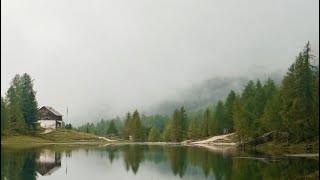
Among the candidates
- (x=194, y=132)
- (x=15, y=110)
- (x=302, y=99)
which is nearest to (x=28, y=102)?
(x=15, y=110)

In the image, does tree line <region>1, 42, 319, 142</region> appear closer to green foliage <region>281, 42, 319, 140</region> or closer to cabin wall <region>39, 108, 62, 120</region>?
green foliage <region>281, 42, 319, 140</region>

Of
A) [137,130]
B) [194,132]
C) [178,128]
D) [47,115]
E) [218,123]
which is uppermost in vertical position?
[47,115]

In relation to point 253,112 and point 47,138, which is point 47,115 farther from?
point 253,112

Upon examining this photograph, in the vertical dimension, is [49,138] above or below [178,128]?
below

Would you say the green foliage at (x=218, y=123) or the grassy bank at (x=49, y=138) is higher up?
the green foliage at (x=218, y=123)

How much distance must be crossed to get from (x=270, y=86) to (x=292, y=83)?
5392 cm

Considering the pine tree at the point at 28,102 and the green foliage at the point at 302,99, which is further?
the pine tree at the point at 28,102

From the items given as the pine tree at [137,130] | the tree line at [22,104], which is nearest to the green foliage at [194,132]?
the pine tree at [137,130]

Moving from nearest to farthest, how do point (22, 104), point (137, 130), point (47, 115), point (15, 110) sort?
point (15, 110), point (22, 104), point (47, 115), point (137, 130)

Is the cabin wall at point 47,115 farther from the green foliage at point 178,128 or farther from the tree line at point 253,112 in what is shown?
the green foliage at point 178,128

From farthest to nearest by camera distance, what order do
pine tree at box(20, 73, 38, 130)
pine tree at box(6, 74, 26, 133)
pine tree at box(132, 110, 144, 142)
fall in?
pine tree at box(132, 110, 144, 142) < pine tree at box(20, 73, 38, 130) < pine tree at box(6, 74, 26, 133)

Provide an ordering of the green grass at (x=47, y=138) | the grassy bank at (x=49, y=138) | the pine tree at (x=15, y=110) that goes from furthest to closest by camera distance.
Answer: the pine tree at (x=15, y=110) → the grassy bank at (x=49, y=138) → the green grass at (x=47, y=138)

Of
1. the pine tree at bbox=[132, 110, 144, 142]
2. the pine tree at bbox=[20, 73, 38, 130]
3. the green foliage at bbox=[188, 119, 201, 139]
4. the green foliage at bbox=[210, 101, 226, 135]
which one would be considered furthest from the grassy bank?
the green foliage at bbox=[210, 101, 226, 135]

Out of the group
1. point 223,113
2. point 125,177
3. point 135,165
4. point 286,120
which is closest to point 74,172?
point 125,177
